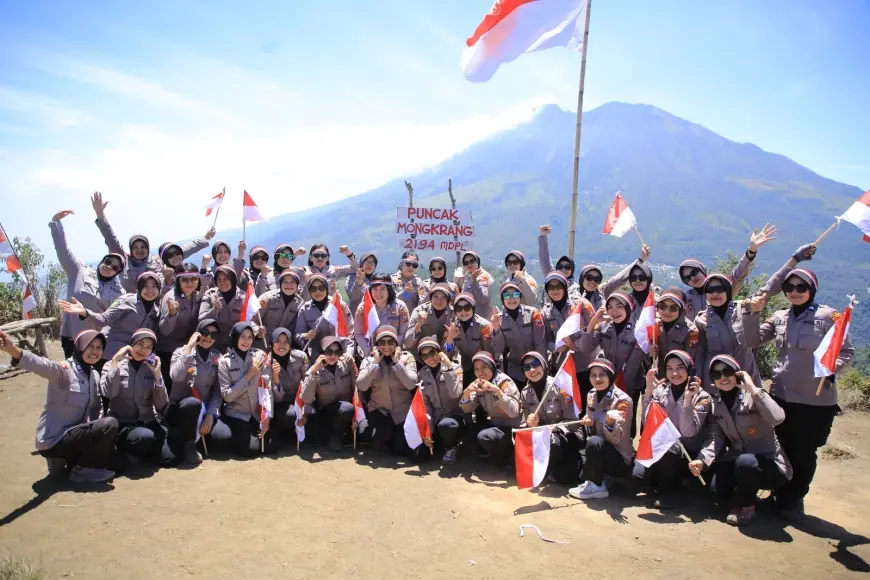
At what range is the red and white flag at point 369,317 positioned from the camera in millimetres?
7699

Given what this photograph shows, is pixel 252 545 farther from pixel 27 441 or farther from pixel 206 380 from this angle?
pixel 27 441

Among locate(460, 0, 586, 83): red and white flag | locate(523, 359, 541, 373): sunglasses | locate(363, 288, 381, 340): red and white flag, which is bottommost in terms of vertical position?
locate(523, 359, 541, 373): sunglasses

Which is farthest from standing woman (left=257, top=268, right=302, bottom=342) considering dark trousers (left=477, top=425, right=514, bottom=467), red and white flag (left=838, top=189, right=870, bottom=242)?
red and white flag (left=838, top=189, right=870, bottom=242)

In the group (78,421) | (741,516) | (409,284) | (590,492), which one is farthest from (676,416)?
(78,421)

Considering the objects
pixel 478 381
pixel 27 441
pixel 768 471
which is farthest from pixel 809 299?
pixel 27 441

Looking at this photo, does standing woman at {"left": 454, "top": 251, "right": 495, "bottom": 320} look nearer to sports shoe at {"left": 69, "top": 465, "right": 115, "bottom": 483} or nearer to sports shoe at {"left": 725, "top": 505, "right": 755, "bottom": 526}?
sports shoe at {"left": 725, "top": 505, "right": 755, "bottom": 526}

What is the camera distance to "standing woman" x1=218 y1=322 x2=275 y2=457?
266 inches

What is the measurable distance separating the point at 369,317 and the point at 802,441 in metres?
5.30

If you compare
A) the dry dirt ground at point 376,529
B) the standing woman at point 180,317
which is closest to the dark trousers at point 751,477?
the dry dirt ground at point 376,529

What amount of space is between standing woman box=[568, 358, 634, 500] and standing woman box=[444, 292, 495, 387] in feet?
5.60

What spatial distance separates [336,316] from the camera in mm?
7574

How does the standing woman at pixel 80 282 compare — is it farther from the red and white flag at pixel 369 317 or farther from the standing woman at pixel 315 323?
the red and white flag at pixel 369 317

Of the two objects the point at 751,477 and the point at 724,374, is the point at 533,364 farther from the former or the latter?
the point at 751,477

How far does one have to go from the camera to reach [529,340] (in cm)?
731
